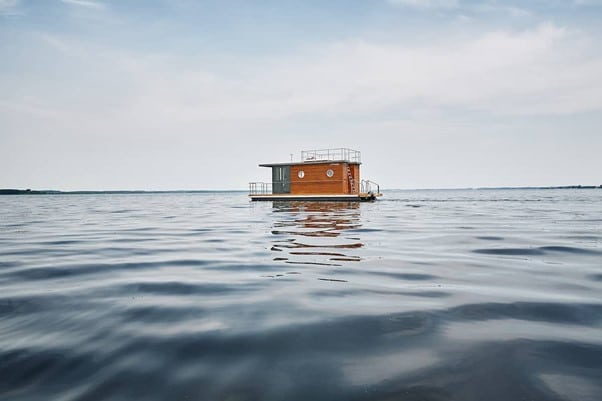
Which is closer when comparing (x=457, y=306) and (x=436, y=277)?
(x=457, y=306)

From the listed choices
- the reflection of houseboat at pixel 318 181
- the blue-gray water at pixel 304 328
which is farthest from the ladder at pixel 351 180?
the blue-gray water at pixel 304 328

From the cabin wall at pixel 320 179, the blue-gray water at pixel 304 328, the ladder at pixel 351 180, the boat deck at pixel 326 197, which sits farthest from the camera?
the ladder at pixel 351 180

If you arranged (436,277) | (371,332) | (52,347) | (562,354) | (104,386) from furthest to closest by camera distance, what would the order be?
(436,277) < (371,332) < (52,347) < (562,354) < (104,386)

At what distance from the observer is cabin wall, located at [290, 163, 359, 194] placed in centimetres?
3456

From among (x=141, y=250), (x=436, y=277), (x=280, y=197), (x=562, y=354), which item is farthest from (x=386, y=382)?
(x=280, y=197)

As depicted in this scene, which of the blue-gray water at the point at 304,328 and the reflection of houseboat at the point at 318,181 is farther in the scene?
the reflection of houseboat at the point at 318,181

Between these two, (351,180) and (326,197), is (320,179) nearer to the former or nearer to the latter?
(326,197)

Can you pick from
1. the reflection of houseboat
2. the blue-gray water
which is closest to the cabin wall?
the reflection of houseboat

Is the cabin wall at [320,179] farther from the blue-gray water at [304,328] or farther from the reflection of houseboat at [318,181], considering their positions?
the blue-gray water at [304,328]

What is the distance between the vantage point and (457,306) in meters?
4.11

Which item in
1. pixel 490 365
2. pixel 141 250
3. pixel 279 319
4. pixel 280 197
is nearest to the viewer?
pixel 490 365

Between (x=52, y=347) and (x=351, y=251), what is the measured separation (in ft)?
19.5

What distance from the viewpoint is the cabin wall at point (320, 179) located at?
113 feet

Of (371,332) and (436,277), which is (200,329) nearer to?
(371,332)
